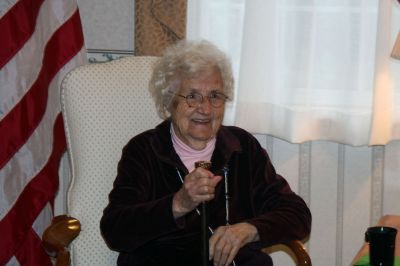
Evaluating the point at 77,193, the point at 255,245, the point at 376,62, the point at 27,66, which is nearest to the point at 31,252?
the point at 77,193

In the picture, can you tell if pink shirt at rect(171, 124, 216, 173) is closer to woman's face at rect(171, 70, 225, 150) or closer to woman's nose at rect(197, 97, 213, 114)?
woman's face at rect(171, 70, 225, 150)

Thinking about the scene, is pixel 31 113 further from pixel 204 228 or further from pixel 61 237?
pixel 204 228

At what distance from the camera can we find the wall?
2.78m

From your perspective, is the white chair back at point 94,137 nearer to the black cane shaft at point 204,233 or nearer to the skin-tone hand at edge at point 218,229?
the skin-tone hand at edge at point 218,229

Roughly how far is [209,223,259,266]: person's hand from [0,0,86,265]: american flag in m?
0.95

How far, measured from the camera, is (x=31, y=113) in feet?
8.07

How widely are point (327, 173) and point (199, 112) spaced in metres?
0.98

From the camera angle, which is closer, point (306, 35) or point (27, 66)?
point (27, 66)

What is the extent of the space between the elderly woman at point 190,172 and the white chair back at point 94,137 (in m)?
0.12

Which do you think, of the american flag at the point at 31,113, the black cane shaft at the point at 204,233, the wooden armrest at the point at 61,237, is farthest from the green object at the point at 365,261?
the american flag at the point at 31,113

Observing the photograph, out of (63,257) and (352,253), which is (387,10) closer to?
(352,253)

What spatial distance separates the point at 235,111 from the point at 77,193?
0.86 meters

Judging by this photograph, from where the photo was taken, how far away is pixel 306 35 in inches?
105

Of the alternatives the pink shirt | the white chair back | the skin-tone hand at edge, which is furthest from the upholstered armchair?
the skin-tone hand at edge
